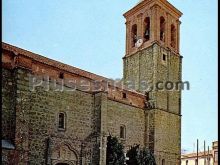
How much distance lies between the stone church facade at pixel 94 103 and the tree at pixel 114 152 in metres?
0.70

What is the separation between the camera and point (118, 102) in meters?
22.1

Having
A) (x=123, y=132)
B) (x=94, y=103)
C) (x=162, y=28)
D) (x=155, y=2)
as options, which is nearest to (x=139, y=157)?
(x=123, y=132)

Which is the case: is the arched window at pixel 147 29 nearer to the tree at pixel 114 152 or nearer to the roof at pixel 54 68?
the roof at pixel 54 68

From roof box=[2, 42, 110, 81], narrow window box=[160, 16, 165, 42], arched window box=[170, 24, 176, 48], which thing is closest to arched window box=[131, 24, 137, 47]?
narrow window box=[160, 16, 165, 42]

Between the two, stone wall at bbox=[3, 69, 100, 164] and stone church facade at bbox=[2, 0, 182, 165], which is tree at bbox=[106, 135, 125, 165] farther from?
stone wall at bbox=[3, 69, 100, 164]

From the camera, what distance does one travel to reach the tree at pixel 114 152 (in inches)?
773

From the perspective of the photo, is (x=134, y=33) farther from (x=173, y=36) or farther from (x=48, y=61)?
(x=48, y=61)

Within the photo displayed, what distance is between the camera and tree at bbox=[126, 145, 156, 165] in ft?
69.1

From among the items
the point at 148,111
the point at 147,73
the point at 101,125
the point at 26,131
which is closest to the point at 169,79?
the point at 147,73

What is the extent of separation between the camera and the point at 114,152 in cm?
1980

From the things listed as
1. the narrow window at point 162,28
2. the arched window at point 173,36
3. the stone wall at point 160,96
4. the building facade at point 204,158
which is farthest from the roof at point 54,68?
the building facade at point 204,158

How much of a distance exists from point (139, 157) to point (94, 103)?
4600 millimetres

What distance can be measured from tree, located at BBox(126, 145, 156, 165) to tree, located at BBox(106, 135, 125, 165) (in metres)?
1.41

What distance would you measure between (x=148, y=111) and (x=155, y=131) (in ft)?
5.26
